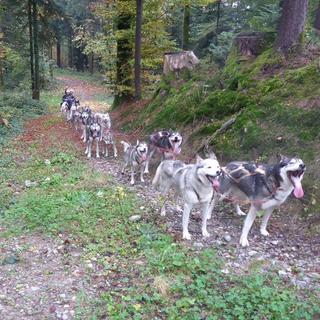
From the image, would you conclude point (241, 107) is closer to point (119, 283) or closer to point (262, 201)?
point (262, 201)

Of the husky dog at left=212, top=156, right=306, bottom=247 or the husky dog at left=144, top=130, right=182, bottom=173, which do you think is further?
the husky dog at left=144, top=130, right=182, bottom=173

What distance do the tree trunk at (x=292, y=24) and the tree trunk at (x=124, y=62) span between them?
8.19 m

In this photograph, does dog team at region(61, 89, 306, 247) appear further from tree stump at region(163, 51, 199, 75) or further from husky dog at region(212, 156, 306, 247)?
tree stump at region(163, 51, 199, 75)

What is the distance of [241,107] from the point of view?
971 centimetres

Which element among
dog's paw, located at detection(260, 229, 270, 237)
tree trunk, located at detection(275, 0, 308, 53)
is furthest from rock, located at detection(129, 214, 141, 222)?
tree trunk, located at detection(275, 0, 308, 53)

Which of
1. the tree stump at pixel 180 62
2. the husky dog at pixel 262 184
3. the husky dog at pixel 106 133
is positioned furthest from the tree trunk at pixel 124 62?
the husky dog at pixel 262 184

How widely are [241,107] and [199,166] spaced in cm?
405

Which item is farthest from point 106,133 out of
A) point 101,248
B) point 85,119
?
point 101,248

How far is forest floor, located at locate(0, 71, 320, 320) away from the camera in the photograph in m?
4.78

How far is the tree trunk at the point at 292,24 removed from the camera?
975 centimetres

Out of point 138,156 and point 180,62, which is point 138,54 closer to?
point 180,62

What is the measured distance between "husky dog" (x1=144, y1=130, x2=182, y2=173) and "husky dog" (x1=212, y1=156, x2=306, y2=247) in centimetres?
257

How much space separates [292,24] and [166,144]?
4451mm

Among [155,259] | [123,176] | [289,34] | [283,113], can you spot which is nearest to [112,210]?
[155,259]
